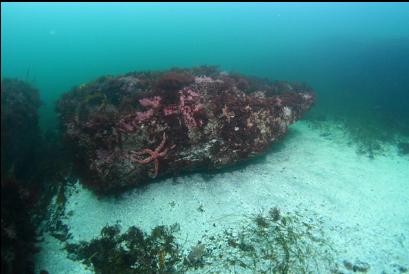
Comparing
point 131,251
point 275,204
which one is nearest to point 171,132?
point 131,251

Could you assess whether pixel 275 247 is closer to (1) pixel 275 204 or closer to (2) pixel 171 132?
(1) pixel 275 204

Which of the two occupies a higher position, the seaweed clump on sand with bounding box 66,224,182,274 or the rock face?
the rock face

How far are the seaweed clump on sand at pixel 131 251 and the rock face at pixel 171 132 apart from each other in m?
1.40

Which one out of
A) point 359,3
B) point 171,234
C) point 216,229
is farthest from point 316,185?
point 359,3

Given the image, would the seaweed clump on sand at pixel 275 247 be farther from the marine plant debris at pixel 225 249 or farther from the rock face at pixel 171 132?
the rock face at pixel 171 132

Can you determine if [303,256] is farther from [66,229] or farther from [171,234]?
[66,229]

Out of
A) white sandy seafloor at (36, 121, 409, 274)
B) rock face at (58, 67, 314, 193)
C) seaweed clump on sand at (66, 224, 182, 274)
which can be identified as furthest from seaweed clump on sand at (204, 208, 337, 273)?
rock face at (58, 67, 314, 193)

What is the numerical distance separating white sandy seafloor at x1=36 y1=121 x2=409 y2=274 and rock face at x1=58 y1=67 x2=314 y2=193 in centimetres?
68

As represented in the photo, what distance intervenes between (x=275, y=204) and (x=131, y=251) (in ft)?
13.2

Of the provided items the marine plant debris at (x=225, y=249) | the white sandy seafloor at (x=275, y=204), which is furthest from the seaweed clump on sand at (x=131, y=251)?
the white sandy seafloor at (x=275, y=204)

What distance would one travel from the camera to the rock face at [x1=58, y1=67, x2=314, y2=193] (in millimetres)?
7684

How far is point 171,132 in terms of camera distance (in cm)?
804

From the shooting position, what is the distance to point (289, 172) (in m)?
9.43

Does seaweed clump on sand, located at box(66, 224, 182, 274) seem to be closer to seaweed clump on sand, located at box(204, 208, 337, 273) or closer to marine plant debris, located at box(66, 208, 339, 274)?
marine plant debris, located at box(66, 208, 339, 274)
